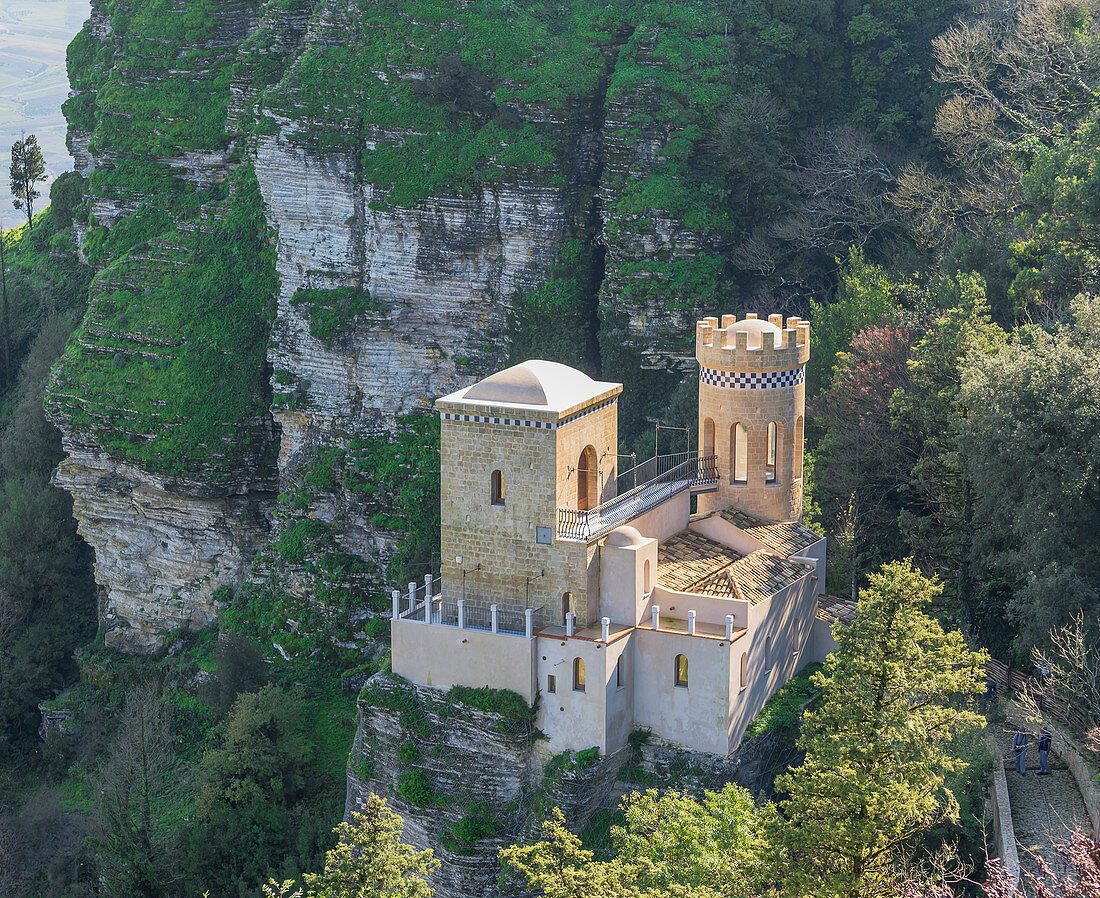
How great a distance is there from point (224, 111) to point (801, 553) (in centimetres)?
3691

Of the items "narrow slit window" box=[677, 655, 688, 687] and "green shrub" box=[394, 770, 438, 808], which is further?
"green shrub" box=[394, 770, 438, 808]

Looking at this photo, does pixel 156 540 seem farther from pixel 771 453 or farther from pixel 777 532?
pixel 777 532

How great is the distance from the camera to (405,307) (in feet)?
183

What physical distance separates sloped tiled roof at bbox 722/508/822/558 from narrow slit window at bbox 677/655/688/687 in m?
4.76

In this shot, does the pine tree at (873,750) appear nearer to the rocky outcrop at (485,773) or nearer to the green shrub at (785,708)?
the rocky outcrop at (485,773)

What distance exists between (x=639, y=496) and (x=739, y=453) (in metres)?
4.88

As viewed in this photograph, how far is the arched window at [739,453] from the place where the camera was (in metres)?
36.5

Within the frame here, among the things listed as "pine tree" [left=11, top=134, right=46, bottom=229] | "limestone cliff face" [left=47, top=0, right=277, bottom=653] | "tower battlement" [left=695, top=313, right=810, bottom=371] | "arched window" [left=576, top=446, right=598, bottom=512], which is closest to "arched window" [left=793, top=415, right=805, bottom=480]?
"tower battlement" [left=695, top=313, right=810, bottom=371]

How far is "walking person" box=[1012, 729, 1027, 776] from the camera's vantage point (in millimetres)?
30406

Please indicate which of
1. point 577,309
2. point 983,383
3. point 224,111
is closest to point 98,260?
point 224,111

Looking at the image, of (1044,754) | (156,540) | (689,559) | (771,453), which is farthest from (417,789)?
(156,540)

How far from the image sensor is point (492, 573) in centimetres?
3259

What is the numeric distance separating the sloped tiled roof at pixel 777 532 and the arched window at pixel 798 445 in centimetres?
134

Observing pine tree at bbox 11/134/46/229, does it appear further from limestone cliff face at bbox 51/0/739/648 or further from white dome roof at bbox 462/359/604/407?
white dome roof at bbox 462/359/604/407
